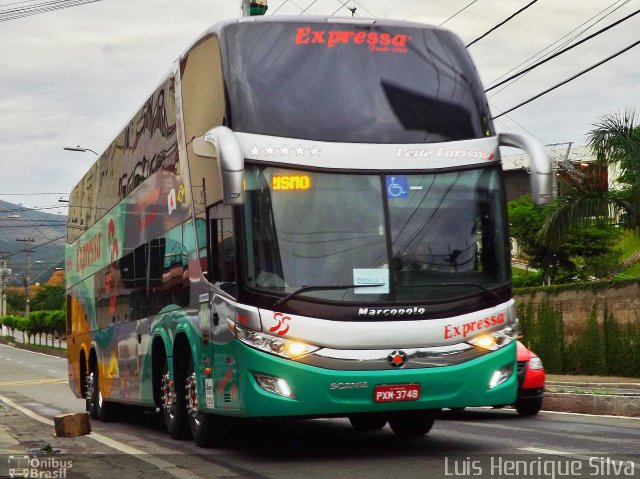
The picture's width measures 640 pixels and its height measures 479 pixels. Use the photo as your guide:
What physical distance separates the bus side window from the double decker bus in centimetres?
3

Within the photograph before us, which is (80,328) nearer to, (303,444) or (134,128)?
(134,128)

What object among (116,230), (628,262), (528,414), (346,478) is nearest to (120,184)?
(116,230)

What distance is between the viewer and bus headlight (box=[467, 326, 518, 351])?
35.8ft

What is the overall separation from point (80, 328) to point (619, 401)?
30.7ft

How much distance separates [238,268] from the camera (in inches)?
420

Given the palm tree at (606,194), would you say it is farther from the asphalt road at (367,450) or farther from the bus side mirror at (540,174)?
the bus side mirror at (540,174)

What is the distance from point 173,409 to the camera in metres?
13.7

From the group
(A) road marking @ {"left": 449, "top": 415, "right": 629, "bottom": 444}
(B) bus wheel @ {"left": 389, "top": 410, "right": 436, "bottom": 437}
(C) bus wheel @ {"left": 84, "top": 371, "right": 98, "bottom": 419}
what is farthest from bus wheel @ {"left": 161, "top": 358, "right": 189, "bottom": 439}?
(C) bus wheel @ {"left": 84, "top": 371, "right": 98, "bottom": 419}

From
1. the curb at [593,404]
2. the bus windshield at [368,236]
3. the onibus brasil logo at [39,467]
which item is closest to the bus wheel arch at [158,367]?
the onibus brasil logo at [39,467]

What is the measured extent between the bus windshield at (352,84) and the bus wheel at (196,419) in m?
3.05

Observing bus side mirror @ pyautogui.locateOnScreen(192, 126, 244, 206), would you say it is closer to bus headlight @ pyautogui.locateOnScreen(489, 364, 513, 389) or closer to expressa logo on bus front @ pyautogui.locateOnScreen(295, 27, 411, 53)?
expressa logo on bus front @ pyautogui.locateOnScreen(295, 27, 411, 53)

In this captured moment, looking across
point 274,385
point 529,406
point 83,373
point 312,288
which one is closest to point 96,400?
point 83,373

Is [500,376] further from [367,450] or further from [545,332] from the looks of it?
[545,332]

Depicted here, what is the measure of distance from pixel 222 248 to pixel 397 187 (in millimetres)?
1663
